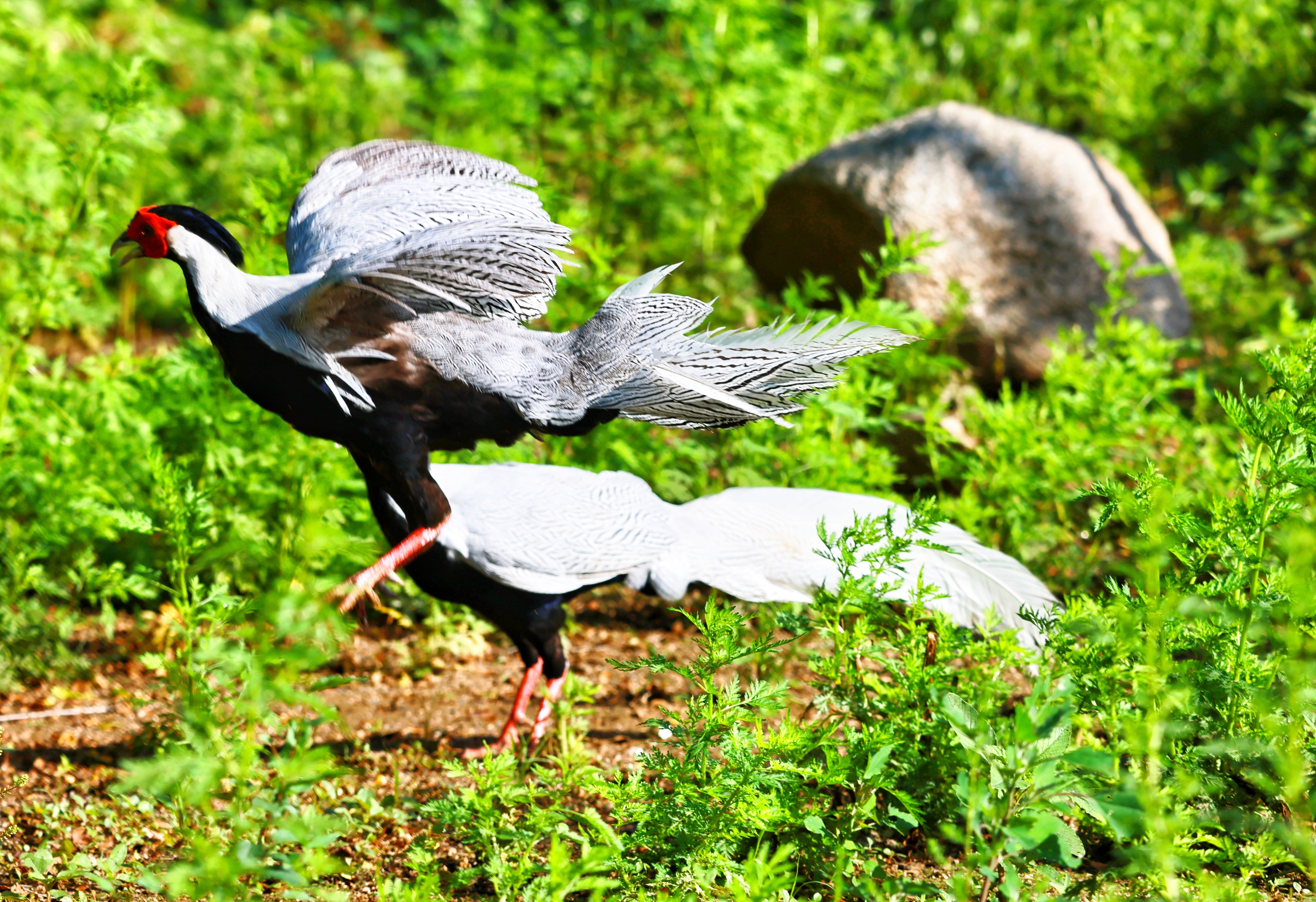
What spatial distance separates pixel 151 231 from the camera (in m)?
2.67

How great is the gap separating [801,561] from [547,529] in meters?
0.69

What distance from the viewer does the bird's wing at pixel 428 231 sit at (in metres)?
2.38

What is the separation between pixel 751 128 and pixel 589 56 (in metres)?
1.14

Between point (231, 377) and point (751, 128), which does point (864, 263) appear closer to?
point (751, 128)

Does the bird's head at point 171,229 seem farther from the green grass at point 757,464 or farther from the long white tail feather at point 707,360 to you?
the long white tail feather at point 707,360

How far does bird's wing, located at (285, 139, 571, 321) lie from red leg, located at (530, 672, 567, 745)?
1.09 meters

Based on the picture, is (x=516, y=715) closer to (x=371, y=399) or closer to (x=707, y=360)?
(x=371, y=399)

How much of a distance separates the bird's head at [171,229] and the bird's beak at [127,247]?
0.02 metres

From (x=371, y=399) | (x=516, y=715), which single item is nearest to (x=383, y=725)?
(x=516, y=715)

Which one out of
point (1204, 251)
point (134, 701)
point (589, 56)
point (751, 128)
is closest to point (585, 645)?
point (134, 701)

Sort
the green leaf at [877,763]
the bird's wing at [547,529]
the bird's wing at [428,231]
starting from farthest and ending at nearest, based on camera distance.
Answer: the bird's wing at [547,529] < the bird's wing at [428,231] < the green leaf at [877,763]

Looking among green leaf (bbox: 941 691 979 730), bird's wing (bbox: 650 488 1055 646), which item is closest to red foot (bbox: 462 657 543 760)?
bird's wing (bbox: 650 488 1055 646)

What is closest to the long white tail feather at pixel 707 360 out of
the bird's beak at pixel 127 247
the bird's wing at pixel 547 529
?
the bird's wing at pixel 547 529

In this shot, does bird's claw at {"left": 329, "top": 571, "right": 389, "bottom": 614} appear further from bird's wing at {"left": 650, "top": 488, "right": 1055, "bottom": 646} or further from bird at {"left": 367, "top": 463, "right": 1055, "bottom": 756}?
bird's wing at {"left": 650, "top": 488, "right": 1055, "bottom": 646}
